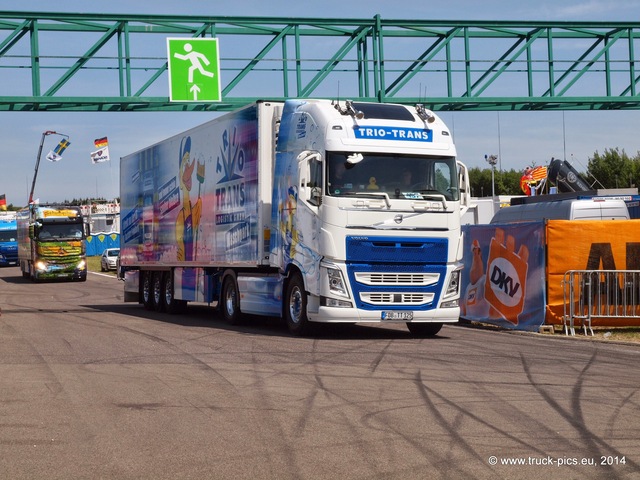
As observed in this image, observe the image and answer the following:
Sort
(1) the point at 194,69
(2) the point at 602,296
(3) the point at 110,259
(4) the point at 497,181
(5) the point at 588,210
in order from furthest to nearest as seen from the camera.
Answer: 1. (4) the point at 497,181
2. (3) the point at 110,259
3. (1) the point at 194,69
4. (5) the point at 588,210
5. (2) the point at 602,296

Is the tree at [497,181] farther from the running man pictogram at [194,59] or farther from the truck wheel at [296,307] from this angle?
the truck wheel at [296,307]

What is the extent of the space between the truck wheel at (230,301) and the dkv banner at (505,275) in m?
4.43

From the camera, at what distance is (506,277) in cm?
1828

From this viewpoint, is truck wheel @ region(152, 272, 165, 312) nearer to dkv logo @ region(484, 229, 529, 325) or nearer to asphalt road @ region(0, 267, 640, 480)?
asphalt road @ region(0, 267, 640, 480)

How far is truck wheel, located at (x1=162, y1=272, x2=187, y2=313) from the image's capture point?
23609mm

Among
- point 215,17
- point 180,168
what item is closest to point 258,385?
point 180,168

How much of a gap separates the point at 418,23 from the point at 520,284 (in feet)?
35.9

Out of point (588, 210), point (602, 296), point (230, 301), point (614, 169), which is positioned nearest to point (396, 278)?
point (602, 296)

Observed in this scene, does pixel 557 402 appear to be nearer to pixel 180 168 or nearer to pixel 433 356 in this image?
pixel 433 356

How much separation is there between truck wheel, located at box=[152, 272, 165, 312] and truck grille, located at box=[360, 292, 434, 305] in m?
9.69

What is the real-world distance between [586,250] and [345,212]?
15.0 feet

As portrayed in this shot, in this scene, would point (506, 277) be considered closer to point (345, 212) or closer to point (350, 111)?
point (345, 212)

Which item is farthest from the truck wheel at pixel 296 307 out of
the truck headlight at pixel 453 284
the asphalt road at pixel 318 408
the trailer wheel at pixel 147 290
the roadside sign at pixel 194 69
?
the roadside sign at pixel 194 69

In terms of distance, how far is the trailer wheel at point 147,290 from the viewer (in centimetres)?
2555
